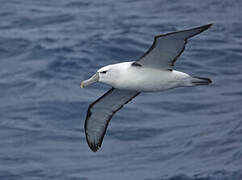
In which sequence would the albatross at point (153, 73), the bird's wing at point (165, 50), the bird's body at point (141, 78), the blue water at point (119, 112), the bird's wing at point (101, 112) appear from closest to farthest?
the bird's wing at point (165, 50), the albatross at point (153, 73), the bird's body at point (141, 78), the bird's wing at point (101, 112), the blue water at point (119, 112)

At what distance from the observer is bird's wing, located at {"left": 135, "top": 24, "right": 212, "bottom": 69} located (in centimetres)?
1105

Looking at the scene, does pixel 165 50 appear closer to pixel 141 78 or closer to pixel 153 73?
pixel 153 73

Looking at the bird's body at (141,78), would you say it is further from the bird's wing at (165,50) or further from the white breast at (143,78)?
the bird's wing at (165,50)

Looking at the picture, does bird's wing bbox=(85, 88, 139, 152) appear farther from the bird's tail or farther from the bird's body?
the bird's tail

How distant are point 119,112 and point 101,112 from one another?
567cm

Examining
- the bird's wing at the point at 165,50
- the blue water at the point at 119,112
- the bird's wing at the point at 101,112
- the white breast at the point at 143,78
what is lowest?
the blue water at the point at 119,112

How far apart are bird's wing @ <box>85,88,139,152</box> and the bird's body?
0.91 m

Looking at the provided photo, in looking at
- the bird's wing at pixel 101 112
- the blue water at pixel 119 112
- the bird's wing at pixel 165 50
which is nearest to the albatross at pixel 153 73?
the bird's wing at pixel 165 50

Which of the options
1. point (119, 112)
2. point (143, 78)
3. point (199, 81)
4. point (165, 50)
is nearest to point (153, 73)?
point (143, 78)

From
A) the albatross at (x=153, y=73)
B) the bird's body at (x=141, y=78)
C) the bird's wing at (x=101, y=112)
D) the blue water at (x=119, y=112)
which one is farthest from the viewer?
the blue water at (x=119, y=112)

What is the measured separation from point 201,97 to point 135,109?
6.53ft

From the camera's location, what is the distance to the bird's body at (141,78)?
1171cm

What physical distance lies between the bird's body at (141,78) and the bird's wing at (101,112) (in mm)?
907

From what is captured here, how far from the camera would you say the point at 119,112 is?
61.0ft
